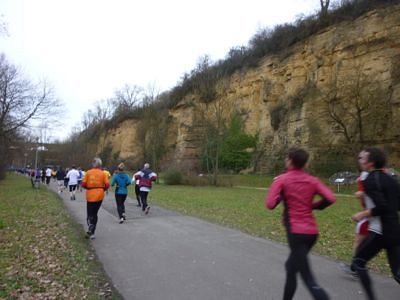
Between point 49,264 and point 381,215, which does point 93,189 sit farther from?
point 381,215

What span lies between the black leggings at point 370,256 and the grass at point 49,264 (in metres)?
2.92

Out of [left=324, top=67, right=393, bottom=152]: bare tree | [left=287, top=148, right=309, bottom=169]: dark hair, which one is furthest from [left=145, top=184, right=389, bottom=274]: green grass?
[left=324, top=67, right=393, bottom=152]: bare tree

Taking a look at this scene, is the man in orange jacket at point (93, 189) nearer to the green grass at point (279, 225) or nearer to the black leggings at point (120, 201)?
the black leggings at point (120, 201)

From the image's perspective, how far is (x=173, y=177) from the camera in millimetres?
36219

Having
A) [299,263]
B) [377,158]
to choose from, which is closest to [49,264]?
[299,263]

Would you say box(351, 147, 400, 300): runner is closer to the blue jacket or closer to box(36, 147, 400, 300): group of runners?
box(36, 147, 400, 300): group of runners

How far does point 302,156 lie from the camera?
13.8ft

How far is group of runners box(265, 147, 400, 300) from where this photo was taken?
409cm

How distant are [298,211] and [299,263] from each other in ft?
1.71

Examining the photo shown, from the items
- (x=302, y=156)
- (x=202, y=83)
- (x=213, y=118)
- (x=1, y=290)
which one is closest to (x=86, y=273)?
(x=1, y=290)

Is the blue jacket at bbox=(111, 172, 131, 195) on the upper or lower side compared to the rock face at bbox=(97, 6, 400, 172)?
lower

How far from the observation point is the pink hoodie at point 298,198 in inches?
162

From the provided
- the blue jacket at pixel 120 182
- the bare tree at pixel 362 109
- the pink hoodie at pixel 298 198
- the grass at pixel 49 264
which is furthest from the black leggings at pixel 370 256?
the bare tree at pixel 362 109

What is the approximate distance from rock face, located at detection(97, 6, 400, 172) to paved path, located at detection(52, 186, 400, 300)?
21.2m
